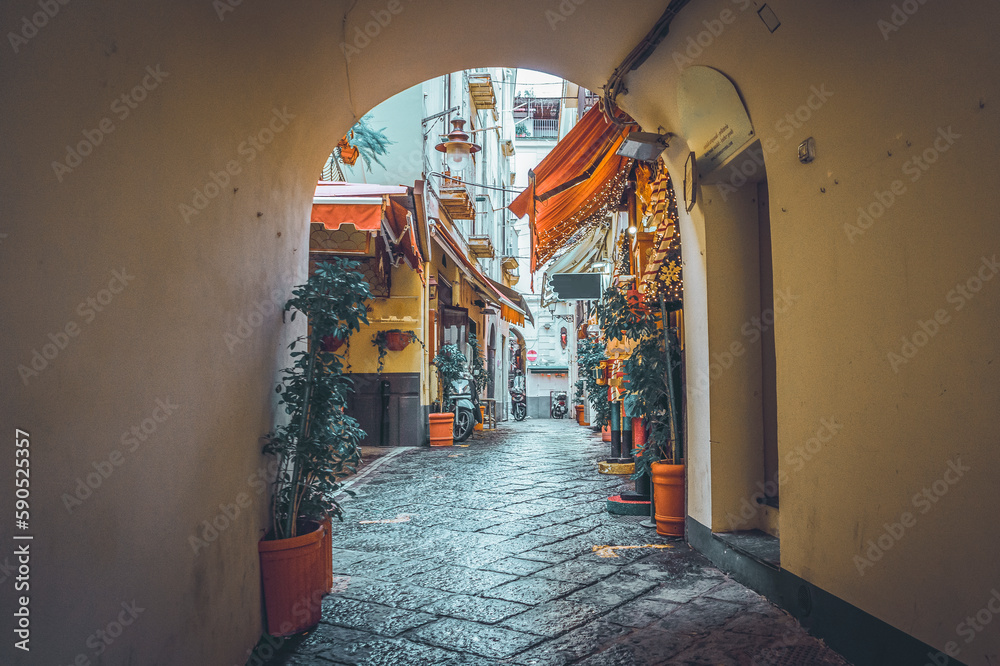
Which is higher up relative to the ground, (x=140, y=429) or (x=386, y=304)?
(x=386, y=304)

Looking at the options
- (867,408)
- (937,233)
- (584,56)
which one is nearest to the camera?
(937,233)

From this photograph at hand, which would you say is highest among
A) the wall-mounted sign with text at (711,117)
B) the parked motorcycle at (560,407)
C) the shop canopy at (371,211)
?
the shop canopy at (371,211)

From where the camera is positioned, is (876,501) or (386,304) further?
(386,304)

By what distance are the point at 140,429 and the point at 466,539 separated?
9.63 ft

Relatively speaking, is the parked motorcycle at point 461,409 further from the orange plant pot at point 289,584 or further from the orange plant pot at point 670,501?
the orange plant pot at point 289,584

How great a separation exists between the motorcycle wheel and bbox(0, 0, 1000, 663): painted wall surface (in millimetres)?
8276

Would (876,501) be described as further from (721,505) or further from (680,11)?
(680,11)

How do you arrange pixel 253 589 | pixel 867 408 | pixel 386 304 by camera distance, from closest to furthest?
pixel 867 408
pixel 253 589
pixel 386 304

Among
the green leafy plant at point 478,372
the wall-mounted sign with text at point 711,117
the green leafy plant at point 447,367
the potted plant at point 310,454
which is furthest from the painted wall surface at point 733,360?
the green leafy plant at point 478,372

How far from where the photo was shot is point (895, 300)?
2.15 metres

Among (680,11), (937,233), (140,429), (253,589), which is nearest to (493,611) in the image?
(253,589)

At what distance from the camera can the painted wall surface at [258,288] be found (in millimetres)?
1391

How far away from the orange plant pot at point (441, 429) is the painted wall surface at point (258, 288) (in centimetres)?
737

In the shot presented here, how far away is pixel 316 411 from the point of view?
9.91ft
